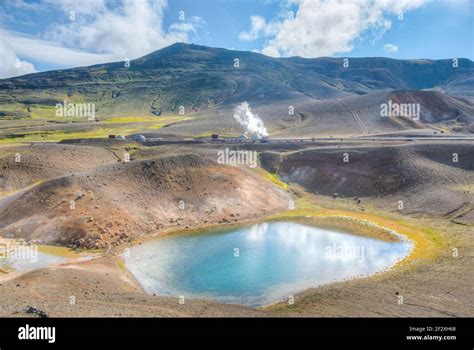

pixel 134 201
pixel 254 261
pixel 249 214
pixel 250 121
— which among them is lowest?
pixel 254 261

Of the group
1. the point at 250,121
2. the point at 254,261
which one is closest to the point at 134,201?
the point at 254,261

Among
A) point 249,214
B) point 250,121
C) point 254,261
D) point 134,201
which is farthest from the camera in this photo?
point 250,121

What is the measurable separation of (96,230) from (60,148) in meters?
40.4

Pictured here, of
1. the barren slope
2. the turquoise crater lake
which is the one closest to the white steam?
the barren slope

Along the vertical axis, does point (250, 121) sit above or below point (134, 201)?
above

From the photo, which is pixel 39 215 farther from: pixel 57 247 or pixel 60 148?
pixel 60 148

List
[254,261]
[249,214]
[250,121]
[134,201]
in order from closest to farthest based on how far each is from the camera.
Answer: [254,261], [134,201], [249,214], [250,121]

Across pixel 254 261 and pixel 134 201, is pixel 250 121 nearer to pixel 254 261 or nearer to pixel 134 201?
pixel 134 201

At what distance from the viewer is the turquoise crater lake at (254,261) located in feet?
110

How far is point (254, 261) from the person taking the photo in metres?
40.5

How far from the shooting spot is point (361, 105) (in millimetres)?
140000

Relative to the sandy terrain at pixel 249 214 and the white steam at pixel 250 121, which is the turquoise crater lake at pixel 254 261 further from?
the white steam at pixel 250 121

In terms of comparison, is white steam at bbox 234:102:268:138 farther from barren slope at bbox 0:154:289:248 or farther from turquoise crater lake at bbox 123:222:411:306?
turquoise crater lake at bbox 123:222:411:306
